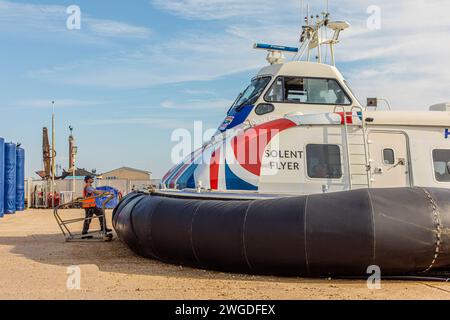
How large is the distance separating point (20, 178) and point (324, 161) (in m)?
14.5

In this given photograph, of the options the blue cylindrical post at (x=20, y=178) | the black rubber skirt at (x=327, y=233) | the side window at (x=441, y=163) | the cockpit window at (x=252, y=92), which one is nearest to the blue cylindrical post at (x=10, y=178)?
the blue cylindrical post at (x=20, y=178)

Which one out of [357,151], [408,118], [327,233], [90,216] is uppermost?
A: [408,118]

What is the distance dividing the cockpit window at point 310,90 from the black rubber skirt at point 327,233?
2.17m

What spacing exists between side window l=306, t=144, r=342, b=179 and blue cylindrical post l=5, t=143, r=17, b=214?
12918 mm

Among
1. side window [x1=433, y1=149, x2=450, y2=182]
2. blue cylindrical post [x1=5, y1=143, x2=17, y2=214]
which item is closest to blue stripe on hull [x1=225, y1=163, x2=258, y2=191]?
side window [x1=433, y1=149, x2=450, y2=182]

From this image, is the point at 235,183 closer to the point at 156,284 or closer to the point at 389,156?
the point at 156,284

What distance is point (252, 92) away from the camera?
7.28 m

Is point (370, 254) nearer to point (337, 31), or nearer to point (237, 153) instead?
point (237, 153)

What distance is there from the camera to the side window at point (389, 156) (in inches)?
243

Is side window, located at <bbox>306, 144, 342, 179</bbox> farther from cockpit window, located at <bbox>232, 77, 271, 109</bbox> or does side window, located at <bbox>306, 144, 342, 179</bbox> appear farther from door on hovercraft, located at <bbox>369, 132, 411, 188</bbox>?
cockpit window, located at <bbox>232, 77, 271, 109</bbox>

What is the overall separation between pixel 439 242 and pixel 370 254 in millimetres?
597

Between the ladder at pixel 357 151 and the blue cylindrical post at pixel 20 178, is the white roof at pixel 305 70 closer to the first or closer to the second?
the ladder at pixel 357 151

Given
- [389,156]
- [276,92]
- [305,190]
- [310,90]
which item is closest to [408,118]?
[389,156]
